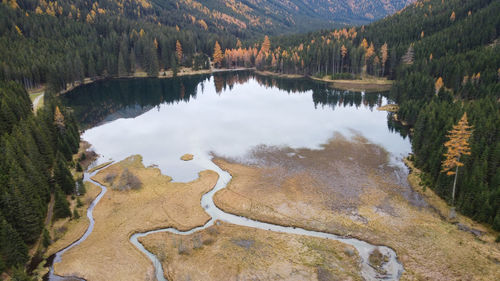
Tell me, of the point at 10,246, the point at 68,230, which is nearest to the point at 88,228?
the point at 68,230

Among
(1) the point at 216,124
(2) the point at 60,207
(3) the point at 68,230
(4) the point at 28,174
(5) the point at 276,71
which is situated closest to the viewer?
(3) the point at 68,230

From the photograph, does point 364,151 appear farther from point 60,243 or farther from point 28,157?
point 28,157

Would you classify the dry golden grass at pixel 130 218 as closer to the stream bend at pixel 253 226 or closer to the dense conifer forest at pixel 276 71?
the stream bend at pixel 253 226

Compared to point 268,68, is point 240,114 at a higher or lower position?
lower

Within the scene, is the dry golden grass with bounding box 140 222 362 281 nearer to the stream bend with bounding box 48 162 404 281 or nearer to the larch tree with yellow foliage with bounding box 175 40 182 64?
the stream bend with bounding box 48 162 404 281

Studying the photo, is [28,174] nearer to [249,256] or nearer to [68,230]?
[68,230]

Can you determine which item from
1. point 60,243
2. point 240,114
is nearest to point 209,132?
point 240,114

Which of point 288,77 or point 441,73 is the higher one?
point 441,73
